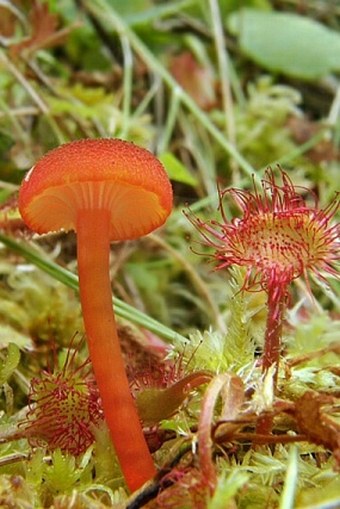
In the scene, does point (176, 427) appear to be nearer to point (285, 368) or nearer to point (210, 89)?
point (285, 368)


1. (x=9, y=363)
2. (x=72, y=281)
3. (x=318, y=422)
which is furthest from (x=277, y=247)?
(x=72, y=281)

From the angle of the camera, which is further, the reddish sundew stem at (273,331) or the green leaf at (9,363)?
the green leaf at (9,363)

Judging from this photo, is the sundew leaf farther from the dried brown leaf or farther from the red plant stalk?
the dried brown leaf

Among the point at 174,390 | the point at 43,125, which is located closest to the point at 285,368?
the point at 174,390

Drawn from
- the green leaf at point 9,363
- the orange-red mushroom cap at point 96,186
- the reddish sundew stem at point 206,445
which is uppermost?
the orange-red mushroom cap at point 96,186

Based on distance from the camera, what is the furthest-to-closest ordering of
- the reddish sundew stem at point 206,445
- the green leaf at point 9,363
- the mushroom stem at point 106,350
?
the green leaf at point 9,363
the mushroom stem at point 106,350
the reddish sundew stem at point 206,445

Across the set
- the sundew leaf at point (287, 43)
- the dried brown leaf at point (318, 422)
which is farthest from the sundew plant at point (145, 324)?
the sundew leaf at point (287, 43)

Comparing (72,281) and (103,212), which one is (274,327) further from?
(72,281)

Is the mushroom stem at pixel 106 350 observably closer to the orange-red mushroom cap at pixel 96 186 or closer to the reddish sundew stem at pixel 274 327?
the orange-red mushroom cap at pixel 96 186
